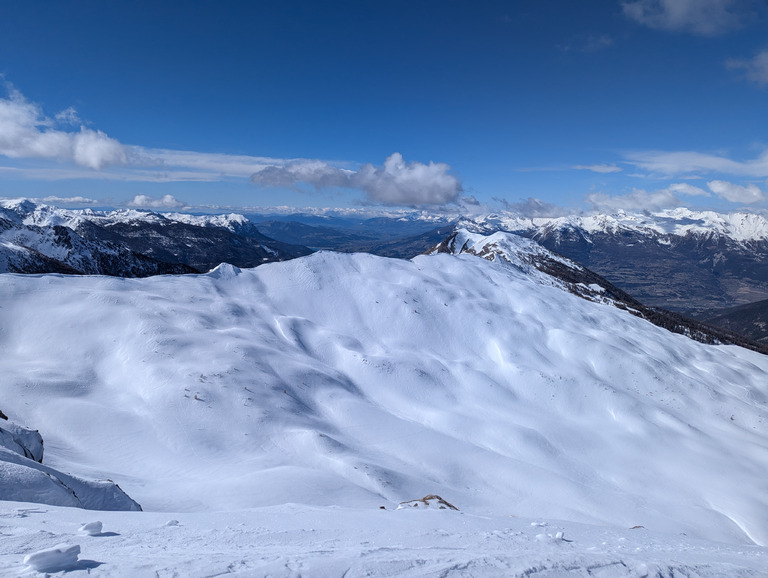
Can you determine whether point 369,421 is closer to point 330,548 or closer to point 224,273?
point 330,548

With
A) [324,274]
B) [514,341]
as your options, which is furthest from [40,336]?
[514,341]

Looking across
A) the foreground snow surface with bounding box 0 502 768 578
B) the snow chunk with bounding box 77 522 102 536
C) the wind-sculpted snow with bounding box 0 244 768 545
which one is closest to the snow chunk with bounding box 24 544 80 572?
the foreground snow surface with bounding box 0 502 768 578

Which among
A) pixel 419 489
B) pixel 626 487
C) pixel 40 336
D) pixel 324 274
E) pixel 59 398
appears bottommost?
pixel 626 487

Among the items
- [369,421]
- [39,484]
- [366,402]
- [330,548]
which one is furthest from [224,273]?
[330,548]

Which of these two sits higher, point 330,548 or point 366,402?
point 330,548

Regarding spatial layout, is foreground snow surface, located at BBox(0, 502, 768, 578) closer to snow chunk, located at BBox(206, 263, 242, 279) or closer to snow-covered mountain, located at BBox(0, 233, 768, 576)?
snow-covered mountain, located at BBox(0, 233, 768, 576)

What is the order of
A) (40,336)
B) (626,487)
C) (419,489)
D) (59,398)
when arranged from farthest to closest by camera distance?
(40,336) < (626,487) < (59,398) < (419,489)

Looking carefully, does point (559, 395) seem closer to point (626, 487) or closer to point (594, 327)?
point (626, 487)

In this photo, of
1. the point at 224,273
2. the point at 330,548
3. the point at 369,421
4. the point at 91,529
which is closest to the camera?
the point at 91,529
